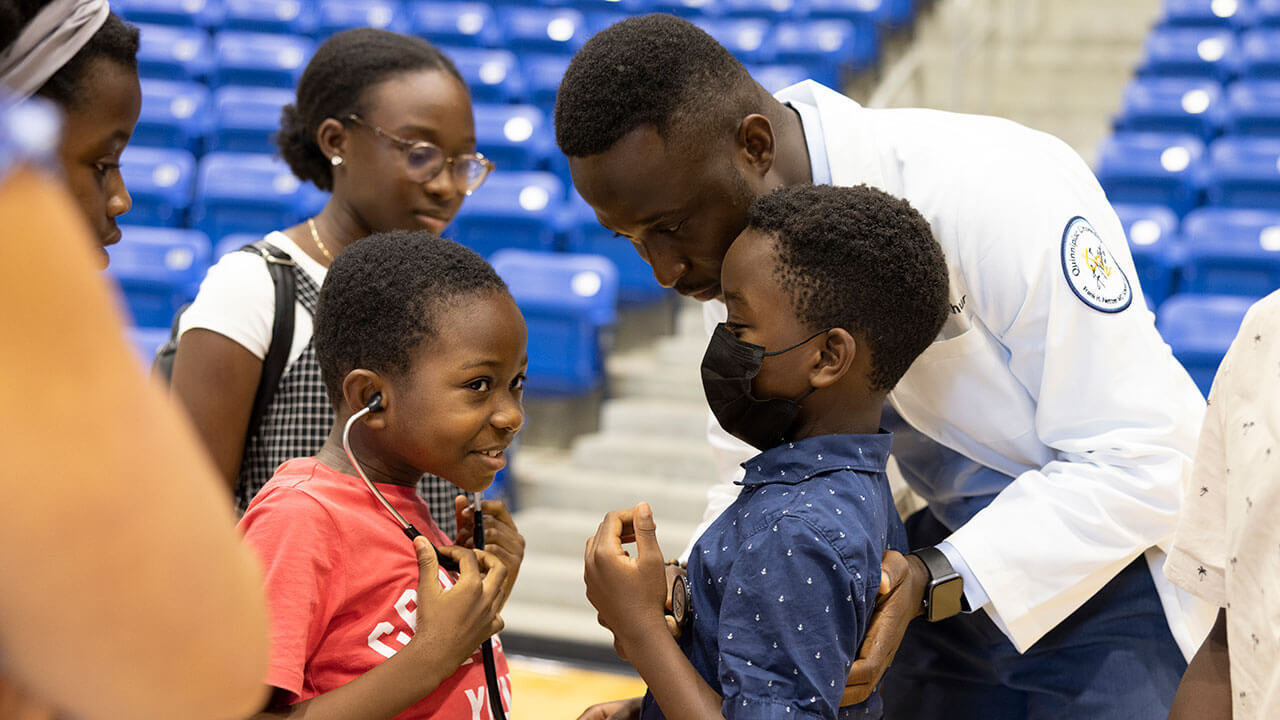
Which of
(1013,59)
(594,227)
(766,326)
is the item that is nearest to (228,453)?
(766,326)

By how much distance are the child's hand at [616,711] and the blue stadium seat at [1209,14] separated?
16.6 feet

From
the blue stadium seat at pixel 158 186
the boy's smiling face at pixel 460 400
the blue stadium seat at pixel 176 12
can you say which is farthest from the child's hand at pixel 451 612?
the blue stadium seat at pixel 176 12

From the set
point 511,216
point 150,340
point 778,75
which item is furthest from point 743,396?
point 778,75

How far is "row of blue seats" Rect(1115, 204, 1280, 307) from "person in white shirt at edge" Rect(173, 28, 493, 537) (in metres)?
2.53

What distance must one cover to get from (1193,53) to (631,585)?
4833 mm

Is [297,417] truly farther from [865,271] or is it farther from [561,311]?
[561,311]

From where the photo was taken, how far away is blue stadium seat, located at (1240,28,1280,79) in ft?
15.5

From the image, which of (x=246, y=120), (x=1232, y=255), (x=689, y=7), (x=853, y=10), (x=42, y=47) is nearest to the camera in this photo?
(x=42, y=47)

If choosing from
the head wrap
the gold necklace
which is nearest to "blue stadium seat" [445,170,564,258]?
the gold necklace

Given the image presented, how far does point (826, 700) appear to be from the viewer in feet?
3.73

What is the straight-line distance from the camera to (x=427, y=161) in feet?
6.38

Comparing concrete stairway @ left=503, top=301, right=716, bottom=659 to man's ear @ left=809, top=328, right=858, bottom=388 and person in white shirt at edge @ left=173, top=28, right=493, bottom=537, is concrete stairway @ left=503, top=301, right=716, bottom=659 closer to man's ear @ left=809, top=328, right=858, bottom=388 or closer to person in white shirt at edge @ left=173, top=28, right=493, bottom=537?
person in white shirt at edge @ left=173, top=28, right=493, bottom=537

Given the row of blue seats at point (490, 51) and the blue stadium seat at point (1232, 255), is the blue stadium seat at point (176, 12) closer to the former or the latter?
the row of blue seats at point (490, 51)

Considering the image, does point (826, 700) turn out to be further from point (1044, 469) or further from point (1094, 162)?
point (1094, 162)
